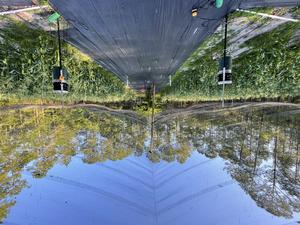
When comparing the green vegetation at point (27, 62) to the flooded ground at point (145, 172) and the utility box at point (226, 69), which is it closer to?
the flooded ground at point (145, 172)

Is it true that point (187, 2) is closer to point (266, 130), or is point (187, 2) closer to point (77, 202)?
point (266, 130)

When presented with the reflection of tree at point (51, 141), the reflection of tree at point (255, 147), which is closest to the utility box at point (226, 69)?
the reflection of tree at point (255, 147)

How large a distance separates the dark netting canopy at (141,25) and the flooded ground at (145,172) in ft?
6.98

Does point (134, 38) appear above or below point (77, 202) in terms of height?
above

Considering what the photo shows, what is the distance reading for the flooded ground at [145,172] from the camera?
3.99 m

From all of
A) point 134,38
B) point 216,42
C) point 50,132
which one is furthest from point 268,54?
point 50,132

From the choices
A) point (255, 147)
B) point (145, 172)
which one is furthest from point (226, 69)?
point (145, 172)

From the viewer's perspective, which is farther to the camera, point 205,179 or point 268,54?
point 268,54

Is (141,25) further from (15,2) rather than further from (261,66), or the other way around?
(261,66)

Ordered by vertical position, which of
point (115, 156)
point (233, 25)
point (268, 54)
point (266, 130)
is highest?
point (233, 25)

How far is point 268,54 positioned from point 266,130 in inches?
129

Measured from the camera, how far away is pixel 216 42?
7.71m

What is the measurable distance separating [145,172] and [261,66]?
4.95m

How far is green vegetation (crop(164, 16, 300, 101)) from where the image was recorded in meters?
7.40
